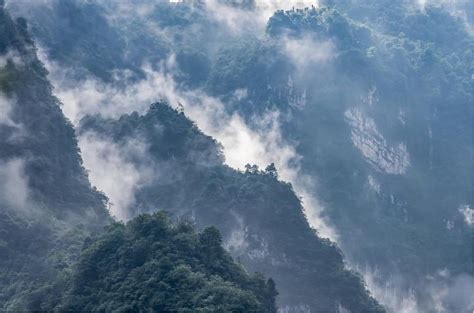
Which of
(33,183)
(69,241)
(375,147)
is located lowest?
Answer: (69,241)

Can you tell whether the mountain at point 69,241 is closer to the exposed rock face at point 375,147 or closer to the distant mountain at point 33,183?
the distant mountain at point 33,183

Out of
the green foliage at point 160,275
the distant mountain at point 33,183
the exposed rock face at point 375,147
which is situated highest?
the exposed rock face at point 375,147

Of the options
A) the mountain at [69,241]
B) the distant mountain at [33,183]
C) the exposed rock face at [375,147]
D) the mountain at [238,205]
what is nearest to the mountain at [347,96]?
the exposed rock face at [375,147]

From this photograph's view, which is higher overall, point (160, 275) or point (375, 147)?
point (375, 147)

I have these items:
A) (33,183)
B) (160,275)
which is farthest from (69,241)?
(160,275)

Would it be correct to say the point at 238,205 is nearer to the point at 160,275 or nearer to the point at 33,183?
the point at 33,183

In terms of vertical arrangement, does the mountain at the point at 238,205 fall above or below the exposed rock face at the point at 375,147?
below

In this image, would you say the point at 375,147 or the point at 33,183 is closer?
the point at 33,183

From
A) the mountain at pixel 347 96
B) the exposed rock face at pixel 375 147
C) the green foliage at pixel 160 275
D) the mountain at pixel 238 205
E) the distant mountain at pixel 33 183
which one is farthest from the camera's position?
the exposed rock face at pixel 375 147

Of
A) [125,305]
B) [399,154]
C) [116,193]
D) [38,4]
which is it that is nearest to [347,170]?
[399,154]

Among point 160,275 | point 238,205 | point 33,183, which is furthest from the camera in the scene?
point 238,205

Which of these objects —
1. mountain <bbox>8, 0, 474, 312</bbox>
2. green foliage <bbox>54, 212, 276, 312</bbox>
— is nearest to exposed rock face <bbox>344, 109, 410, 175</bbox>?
mountain <bbox>8, 0, 474, 312</bbox>
